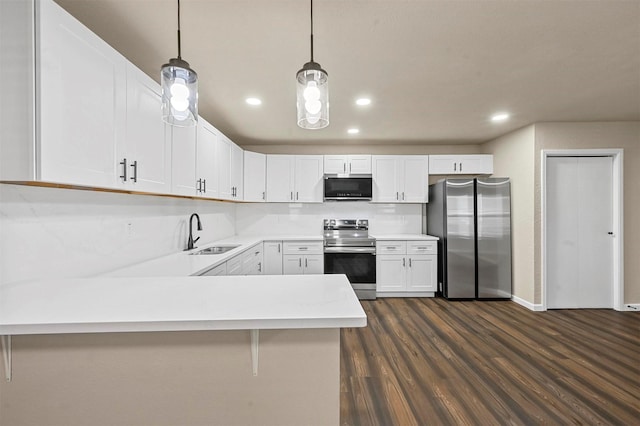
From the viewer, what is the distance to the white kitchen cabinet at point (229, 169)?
3.33m

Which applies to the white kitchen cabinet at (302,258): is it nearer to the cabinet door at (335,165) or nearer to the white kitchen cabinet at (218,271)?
the cabinet door at (335,165)

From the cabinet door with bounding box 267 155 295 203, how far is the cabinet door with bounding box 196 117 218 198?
130 centimetres

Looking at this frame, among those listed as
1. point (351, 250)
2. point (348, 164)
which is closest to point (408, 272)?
point (351, 250)

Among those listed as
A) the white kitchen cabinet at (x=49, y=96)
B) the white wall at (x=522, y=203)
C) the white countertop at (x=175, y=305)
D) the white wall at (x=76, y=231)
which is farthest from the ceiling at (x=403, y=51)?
the white countertop at (x=175, y=305)

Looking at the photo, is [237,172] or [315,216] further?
[315,216]

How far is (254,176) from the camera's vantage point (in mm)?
4348

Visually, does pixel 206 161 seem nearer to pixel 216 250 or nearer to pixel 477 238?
pixel 216 250

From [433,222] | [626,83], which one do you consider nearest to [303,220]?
[433,222]

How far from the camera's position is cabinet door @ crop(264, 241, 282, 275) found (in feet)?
13.6

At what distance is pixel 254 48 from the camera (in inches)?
75.9

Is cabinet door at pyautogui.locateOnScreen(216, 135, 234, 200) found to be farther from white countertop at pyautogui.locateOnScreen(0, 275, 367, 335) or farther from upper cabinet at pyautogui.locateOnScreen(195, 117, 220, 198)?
white countertop at pyautogui.locateOnScreen(0, 275, 367, 335)

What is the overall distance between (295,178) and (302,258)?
1254 mm

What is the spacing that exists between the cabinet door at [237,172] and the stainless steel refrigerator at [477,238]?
2.93 meters

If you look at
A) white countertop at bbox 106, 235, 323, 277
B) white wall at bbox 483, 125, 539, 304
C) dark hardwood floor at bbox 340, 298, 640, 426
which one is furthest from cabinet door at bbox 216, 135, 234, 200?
white wall at bbox 483, 125, 539, 304
